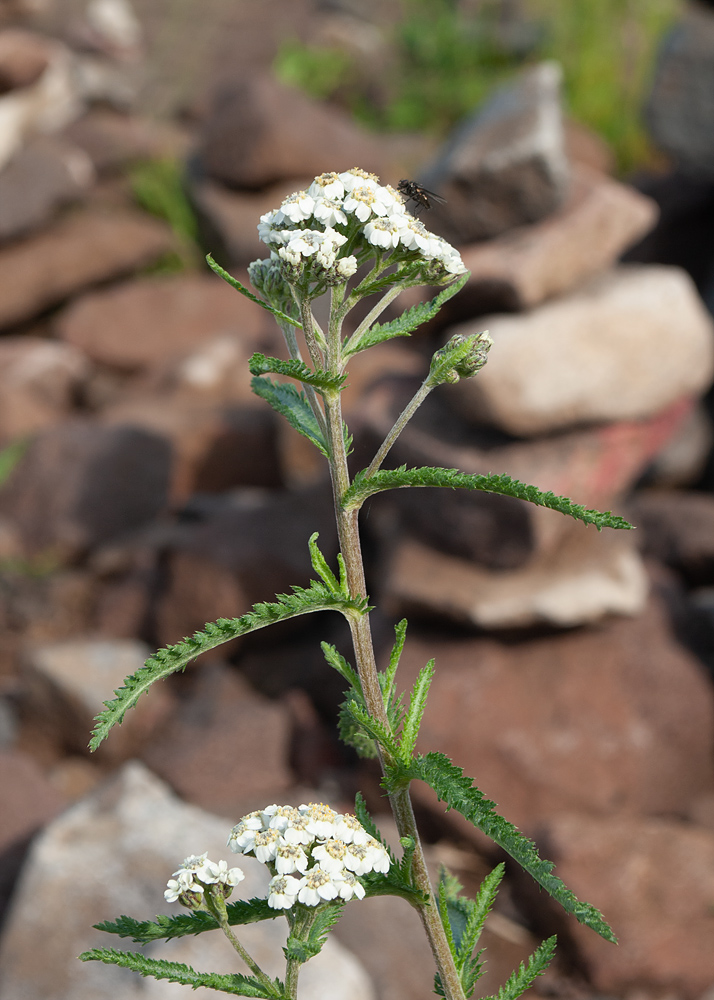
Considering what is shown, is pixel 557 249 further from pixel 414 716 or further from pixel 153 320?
pixel 153 320

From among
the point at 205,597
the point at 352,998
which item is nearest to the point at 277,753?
the point at 205,597

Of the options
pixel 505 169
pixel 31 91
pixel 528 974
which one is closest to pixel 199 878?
pixel 528 974

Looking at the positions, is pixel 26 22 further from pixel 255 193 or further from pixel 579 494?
pixel 579 494

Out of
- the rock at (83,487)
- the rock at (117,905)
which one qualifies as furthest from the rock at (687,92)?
the rock at (117,905)

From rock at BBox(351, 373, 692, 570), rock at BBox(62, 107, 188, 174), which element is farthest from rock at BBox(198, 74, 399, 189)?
rock at BBox(351, 373, 692, 570)

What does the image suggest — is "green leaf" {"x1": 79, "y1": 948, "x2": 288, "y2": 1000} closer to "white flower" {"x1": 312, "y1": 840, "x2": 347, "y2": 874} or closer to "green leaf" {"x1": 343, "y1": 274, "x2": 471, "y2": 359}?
"white flower" {"x1": 312, "y1": 840, "x2": 347, "y2": 874}
